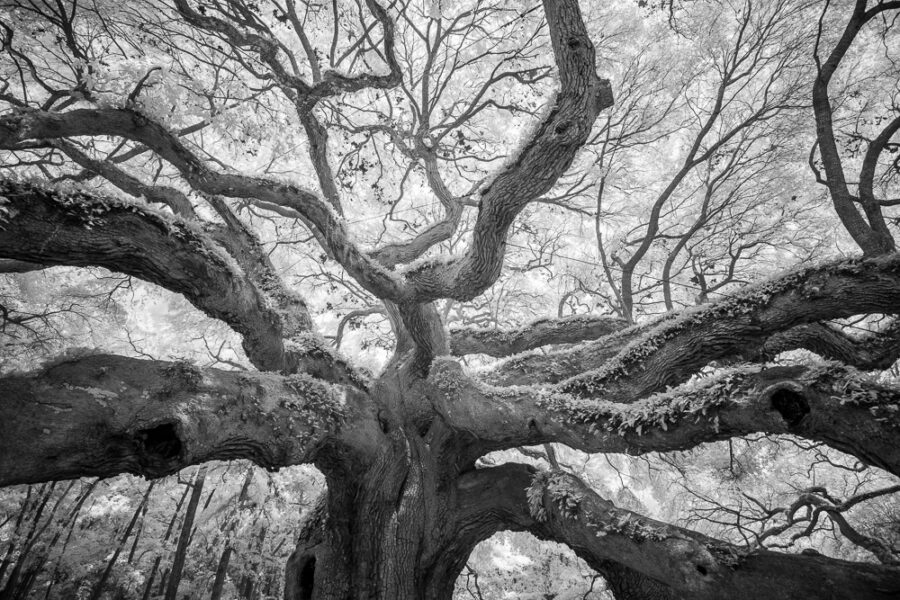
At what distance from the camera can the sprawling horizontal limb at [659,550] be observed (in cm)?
236

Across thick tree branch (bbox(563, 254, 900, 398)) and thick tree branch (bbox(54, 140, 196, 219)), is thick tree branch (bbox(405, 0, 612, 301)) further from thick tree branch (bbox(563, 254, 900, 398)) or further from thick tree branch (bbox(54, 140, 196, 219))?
thick tree branch (bbox(54, 140, 196, 219))

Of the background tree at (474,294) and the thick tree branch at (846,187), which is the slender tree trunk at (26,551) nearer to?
the background tree at (474,294)

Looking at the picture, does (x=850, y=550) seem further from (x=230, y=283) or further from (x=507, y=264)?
(x=230, y=283)

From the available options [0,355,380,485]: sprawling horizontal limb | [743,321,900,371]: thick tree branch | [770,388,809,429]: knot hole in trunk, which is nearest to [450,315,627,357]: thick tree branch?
[743,321,900,371]: thick tree branch

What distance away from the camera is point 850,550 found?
8.38 metres

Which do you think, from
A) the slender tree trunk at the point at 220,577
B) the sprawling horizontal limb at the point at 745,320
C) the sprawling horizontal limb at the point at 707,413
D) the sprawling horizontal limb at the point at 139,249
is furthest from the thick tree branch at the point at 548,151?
the slender tree trunk at the point at 220,577

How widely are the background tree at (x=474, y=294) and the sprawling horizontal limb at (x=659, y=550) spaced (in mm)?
16

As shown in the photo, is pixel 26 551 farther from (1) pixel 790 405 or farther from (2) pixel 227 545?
(1) pixel 790 405

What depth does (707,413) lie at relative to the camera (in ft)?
Result: 8.80

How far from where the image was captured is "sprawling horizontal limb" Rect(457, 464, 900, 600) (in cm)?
236

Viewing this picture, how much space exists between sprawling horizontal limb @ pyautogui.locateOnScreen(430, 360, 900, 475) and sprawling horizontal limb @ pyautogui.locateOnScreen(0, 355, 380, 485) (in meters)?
1.50

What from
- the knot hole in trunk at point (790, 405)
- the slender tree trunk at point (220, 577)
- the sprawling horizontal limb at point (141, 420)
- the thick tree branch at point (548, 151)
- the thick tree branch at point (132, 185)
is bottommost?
the slender tree trunk at point (220, 577)

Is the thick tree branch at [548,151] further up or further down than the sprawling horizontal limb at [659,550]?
further up

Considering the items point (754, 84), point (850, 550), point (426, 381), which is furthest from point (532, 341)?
point (850, 550)
